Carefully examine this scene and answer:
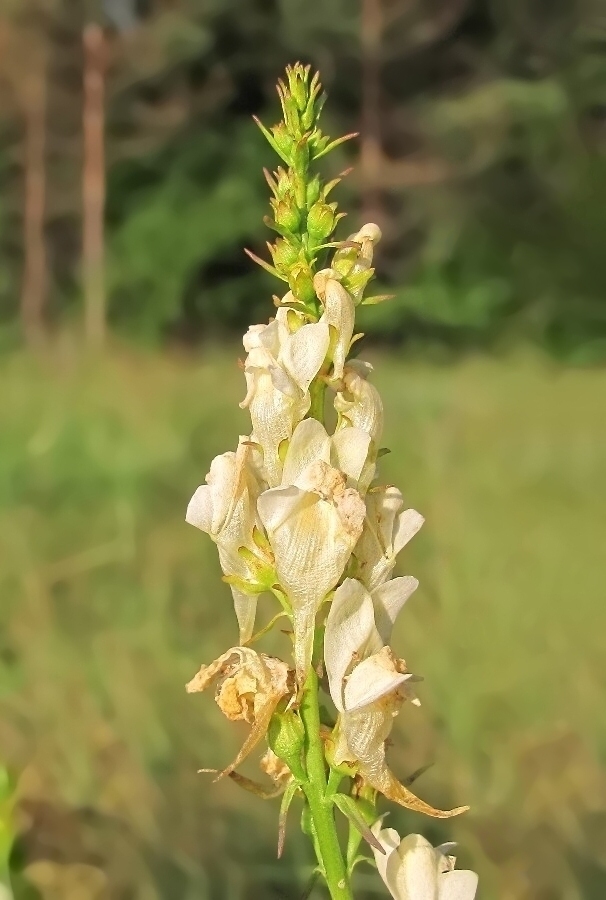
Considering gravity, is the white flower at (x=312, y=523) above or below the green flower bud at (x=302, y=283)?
below

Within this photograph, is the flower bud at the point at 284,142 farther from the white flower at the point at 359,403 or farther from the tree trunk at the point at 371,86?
the tree trunk at the point at 371,86

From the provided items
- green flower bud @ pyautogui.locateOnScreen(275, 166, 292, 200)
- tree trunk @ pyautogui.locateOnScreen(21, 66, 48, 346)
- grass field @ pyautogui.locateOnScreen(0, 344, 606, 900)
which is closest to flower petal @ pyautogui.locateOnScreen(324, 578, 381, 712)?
green flower bud @ pyautogui.locateOnScreen(275, 166, 292, 200)

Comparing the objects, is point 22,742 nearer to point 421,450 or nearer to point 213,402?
point 421,450

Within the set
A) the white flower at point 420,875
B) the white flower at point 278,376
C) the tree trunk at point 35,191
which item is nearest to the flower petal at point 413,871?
the white flower at point 420,875

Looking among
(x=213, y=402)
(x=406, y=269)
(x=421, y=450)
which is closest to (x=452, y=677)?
(x=421, y=450)

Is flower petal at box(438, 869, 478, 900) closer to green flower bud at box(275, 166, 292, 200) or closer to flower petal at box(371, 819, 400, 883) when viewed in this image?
flower petal at box(371, 819, 400, 883)

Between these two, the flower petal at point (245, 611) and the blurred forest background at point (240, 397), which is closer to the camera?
the flower petal at point (245, 611)
